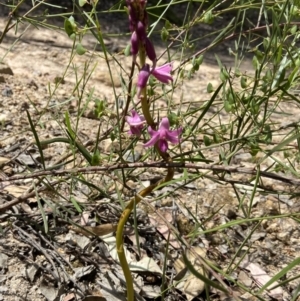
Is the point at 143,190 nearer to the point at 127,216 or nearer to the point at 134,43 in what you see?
the point at 127,216

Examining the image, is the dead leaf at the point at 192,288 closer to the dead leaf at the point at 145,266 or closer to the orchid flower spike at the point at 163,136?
the dead leaf at the point at 145,266

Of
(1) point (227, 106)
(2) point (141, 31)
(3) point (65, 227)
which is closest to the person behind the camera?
(2) point (141, 31)

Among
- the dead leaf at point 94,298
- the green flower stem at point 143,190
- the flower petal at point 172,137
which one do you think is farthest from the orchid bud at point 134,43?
the dead leaf at point 94,298

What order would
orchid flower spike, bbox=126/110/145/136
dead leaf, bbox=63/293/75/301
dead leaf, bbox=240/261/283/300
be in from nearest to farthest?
orchid flower spike, bbox=126/110/145/136 < dead leaf, bbox=63/293/75/301 < dead leaf, bbox=240/261/283/300

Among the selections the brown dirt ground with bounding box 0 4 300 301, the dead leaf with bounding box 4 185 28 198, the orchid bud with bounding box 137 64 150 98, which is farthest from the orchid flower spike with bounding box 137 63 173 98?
the dead leaf with bounding box 4 185 28 198

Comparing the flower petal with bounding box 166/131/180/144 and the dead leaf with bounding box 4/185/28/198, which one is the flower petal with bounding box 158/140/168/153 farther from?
the dead leaf with bounding box 4/185/28/198

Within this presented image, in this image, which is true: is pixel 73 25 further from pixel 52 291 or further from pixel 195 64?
pixel 52 291

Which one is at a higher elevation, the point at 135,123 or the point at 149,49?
the point at 149,49

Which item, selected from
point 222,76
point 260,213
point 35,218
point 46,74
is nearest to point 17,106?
point 46,74

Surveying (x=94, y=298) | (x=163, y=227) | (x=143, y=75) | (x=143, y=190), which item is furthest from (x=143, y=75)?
(x=163, y=227)
